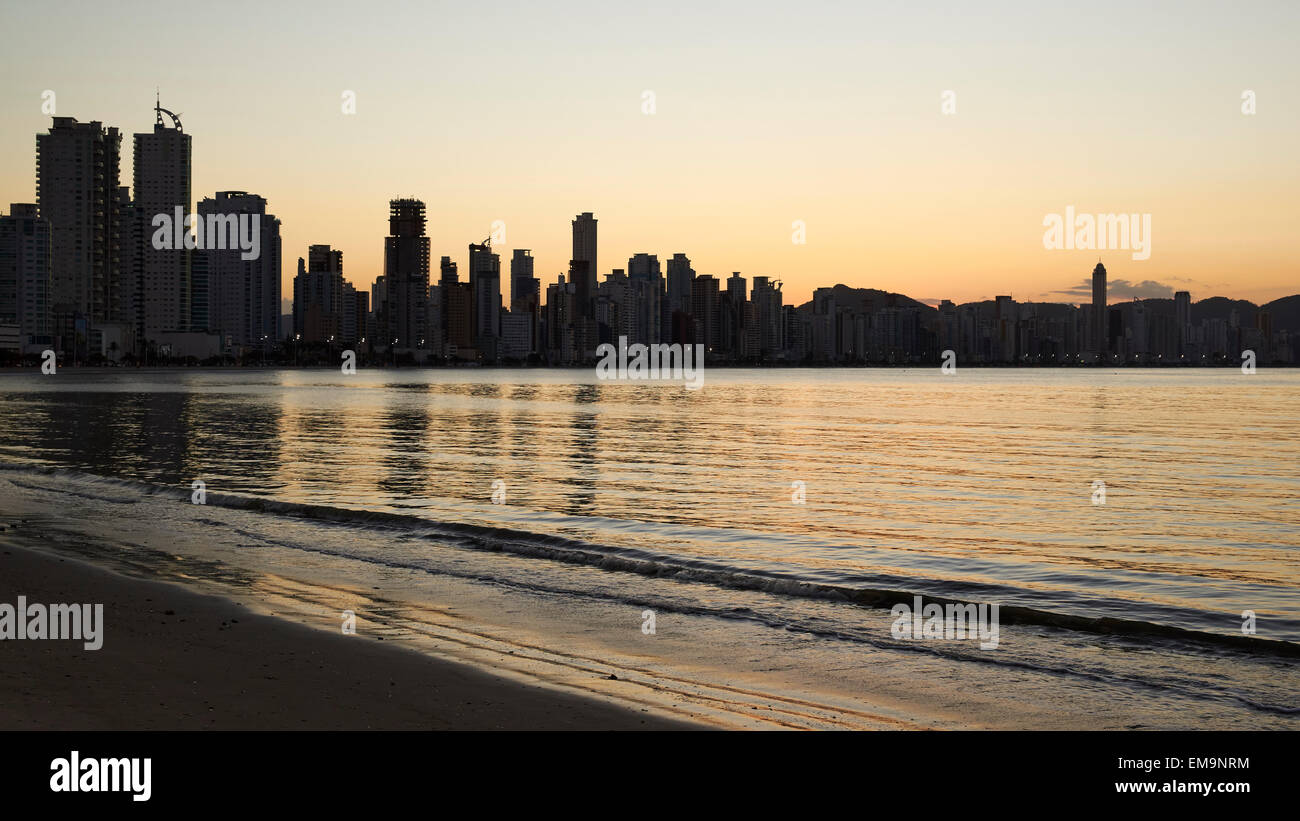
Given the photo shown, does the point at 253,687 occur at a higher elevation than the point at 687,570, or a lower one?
higher

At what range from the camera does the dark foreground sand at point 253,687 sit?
1021 centimetres

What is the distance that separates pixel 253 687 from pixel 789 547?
14.6m

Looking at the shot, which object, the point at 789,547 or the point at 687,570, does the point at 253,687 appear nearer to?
the point at 687,570

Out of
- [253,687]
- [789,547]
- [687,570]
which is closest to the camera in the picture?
[253,687]

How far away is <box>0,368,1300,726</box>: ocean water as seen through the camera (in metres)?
13.7

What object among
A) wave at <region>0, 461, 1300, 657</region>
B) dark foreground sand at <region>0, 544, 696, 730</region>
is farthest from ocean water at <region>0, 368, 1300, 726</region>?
dark foreground sand at <region>0, 544, 696, 730</region>

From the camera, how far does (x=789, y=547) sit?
23953 millimetres

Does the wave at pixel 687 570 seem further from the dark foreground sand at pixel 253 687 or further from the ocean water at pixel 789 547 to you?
the dark foreground sand at pixel 253 687

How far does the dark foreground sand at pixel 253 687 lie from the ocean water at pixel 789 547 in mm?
Result: 1652

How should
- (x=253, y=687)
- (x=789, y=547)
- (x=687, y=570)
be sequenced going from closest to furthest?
(x=253, y=687)
(x=687, y=570)
(x=789, y=547)

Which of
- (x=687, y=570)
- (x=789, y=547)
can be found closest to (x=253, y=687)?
(x=687, y=570)

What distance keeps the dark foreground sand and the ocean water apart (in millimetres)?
1652
